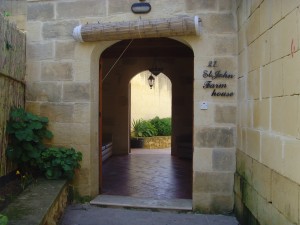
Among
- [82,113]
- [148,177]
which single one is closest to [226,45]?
[82,113]

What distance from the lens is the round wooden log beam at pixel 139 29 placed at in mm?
4418

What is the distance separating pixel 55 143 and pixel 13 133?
70 centimetres

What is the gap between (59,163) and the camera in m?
4.69

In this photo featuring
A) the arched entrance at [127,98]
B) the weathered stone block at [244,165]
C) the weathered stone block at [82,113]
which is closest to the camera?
the weathered stone block at [244,165]

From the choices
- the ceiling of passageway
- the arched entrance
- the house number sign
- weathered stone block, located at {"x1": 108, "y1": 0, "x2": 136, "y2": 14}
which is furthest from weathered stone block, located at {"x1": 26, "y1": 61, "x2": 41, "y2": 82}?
the arched entrance

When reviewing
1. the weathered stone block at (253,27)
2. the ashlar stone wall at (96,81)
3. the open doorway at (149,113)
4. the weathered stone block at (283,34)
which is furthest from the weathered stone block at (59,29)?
the open doorway at (149,113)

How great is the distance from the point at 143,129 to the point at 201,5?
8.71 meters

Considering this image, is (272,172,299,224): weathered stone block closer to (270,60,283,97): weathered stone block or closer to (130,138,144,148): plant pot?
(270,60,283,97): weathered stone block

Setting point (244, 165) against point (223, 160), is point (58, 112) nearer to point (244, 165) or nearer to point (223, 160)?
point (223, 160)

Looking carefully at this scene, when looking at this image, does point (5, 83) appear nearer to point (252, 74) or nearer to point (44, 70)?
point (44, 70)

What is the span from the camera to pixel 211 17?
15.0 feet

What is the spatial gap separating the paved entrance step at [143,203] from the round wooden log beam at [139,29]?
7.37ft

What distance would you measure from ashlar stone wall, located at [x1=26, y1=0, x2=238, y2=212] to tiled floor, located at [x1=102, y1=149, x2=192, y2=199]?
28.2 inches

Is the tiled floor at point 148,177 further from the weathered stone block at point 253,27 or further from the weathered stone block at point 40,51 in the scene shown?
the weathered stone block at point 253,27
